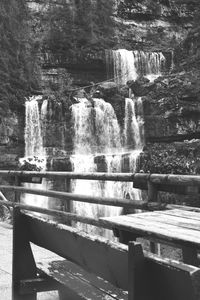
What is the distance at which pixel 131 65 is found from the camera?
25.8 meters

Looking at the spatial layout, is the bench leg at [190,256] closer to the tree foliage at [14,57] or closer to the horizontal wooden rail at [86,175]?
the horizontal wooden rail at [86,175]

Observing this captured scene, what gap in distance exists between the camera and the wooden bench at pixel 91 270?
4.60 feet

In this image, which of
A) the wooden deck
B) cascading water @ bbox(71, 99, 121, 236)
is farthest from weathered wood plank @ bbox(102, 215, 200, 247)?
cascading water @ bbox(71, 99, 121, 236)

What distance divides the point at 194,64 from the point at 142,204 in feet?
70.3

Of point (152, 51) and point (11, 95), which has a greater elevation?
point (152, 51)

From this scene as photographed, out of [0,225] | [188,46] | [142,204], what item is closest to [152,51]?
[188,46]

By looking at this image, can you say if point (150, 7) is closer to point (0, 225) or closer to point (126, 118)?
point (126, 118)

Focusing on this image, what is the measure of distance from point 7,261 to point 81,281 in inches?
97.9

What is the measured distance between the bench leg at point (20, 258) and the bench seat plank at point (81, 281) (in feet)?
0.25

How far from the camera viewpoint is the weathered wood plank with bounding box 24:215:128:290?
66.5 inches

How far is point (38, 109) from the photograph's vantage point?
2103cm

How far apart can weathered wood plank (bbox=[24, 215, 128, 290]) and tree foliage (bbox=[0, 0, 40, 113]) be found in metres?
19.2

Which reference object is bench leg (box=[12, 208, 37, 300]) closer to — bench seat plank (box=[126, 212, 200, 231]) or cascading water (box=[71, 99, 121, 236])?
bench seat plank (box=[126, 212, 200, 231])

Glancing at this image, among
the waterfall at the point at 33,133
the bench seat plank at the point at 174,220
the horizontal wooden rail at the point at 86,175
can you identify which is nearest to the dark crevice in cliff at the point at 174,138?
the waterfall at the point at 33,133
